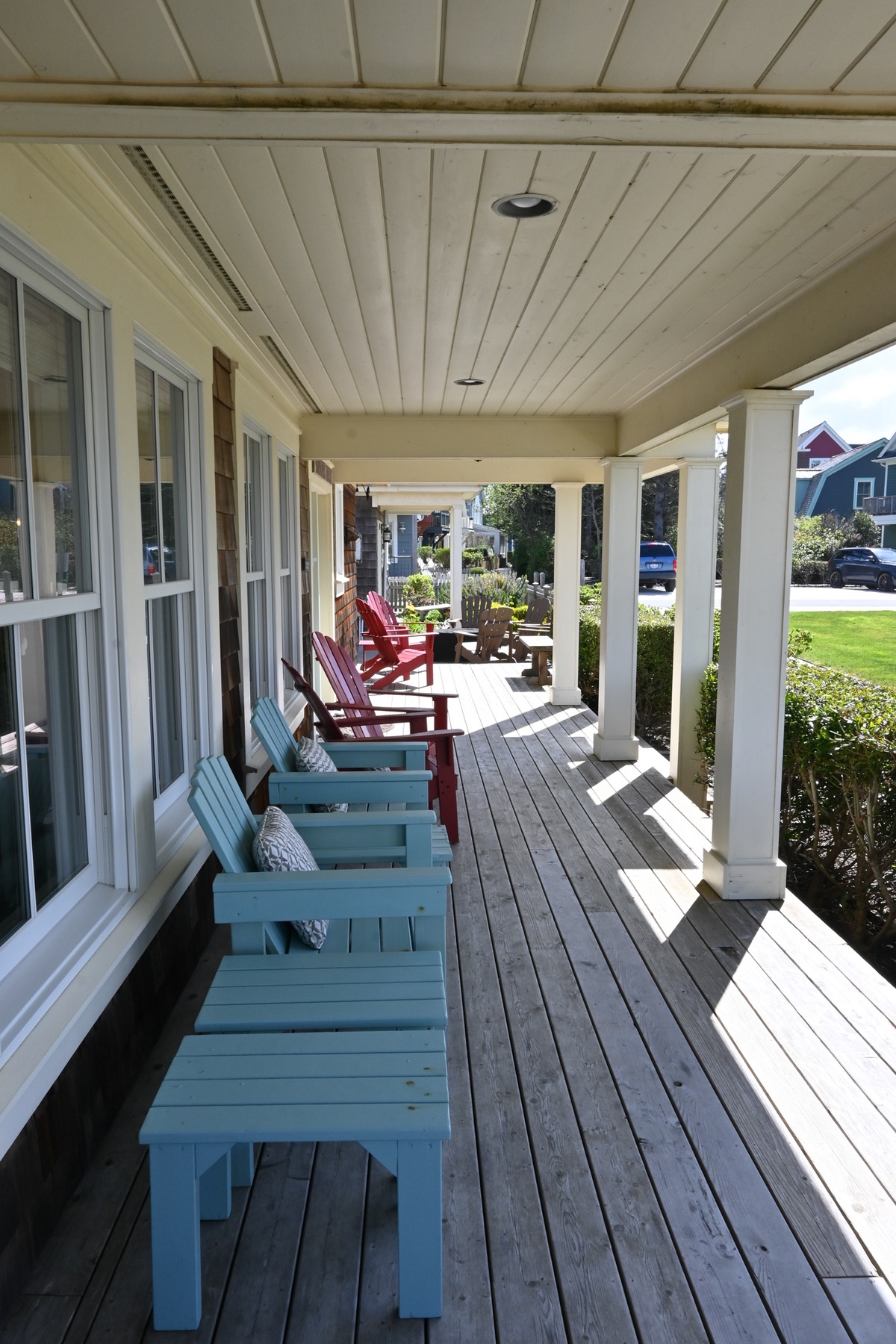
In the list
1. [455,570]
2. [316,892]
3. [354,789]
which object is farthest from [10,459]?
[455,570]

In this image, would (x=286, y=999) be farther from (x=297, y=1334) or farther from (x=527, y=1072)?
(x=527, y=1072)

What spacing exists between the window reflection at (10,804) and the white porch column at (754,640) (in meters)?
2.74

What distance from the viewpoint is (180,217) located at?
2.56m

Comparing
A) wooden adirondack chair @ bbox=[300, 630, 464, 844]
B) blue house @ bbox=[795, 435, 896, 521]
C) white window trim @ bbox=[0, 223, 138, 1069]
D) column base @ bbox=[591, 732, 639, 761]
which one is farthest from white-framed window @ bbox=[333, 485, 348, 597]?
blue house @ bbox=[795, 435, 896, 521]

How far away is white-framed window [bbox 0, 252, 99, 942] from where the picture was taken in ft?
6.20

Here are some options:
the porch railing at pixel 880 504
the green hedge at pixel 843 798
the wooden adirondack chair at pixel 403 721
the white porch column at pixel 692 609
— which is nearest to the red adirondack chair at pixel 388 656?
the wooden adirondack chair at pixel 403 721

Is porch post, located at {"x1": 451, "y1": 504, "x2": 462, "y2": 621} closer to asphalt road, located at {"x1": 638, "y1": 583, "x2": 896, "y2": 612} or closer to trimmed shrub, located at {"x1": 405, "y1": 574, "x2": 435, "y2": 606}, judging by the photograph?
asphalt road, located at {"x1": 638, "y1": 583, "x2": 896, "y2": 612}

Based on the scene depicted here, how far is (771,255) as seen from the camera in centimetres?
286

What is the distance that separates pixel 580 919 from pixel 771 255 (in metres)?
2.44

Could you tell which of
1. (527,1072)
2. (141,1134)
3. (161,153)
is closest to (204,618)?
(161,153)

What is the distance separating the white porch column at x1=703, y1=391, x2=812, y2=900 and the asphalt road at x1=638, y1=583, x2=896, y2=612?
12283 millimetres

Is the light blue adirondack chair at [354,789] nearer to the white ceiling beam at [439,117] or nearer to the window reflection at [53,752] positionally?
the window reflection at [53,752]

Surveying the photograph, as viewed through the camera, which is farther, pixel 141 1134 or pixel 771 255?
pixel 771 255

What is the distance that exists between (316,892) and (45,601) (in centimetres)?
91
